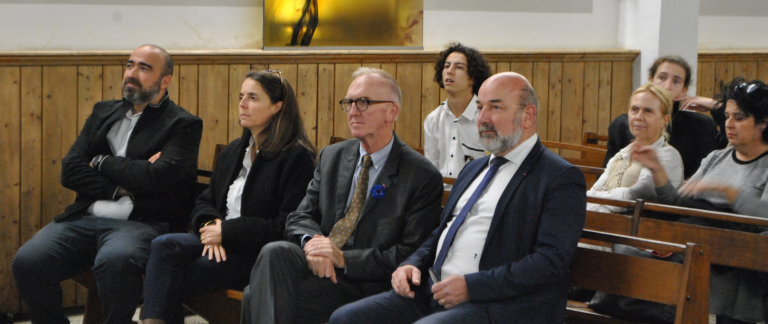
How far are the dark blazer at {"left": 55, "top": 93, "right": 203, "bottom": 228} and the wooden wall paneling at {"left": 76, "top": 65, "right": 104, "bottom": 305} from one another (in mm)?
505

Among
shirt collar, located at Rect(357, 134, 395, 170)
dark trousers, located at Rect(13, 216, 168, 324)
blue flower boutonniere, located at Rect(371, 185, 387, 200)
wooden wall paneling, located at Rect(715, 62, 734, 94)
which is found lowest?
dark trousers, located at Rect(13, 216, 168, 324)

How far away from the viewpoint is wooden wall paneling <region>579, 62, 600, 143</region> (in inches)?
180

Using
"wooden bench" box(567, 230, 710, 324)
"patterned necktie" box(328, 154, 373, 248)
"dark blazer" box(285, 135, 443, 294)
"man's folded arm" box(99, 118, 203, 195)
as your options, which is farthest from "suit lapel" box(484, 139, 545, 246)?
"man's folded arm" box(99, 118, 203, 195)

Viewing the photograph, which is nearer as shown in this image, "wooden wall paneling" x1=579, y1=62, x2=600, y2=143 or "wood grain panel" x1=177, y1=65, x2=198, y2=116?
"wood grain panel" x1=177, y1=65, x2=198, y2=116

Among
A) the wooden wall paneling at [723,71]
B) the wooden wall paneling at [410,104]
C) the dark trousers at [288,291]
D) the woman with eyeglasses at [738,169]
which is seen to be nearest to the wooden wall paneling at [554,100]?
the wooden wall paneling at [410,104]

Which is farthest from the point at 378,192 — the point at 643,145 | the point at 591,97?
the point at 591,97

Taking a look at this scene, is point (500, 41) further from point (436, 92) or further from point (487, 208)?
point (487, 208)

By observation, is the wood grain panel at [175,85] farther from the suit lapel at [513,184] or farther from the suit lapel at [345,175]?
the suit lapel at [513,184]

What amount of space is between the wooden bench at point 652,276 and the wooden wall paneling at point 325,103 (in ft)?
7.79

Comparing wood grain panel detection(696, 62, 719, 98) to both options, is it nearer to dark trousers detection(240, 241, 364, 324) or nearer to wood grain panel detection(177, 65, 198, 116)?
wood grain panel detection(177, 65, 198, 116)

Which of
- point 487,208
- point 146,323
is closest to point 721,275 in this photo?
point 487,208

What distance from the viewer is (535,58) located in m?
4.48

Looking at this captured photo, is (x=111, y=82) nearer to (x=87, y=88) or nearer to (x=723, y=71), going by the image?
(x=87, y=88)

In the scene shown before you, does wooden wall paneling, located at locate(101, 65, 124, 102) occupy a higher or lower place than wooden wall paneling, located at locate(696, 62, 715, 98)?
lower
